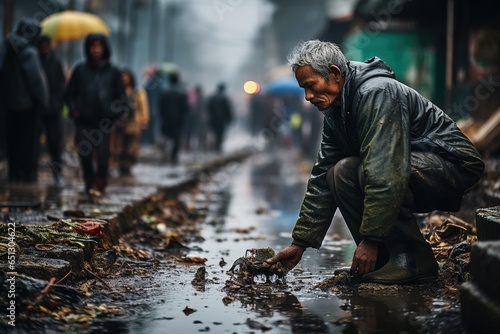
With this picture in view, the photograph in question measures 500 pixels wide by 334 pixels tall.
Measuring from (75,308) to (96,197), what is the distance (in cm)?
480

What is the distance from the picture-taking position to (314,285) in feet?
17.8

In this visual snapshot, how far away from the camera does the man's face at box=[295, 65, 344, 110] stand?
510cm

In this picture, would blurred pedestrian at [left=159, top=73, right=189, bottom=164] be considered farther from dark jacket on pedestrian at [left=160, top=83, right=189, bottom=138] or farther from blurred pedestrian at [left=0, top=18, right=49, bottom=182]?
blurred pedestrian at [left=0, top=18, right=49, bottom=182]

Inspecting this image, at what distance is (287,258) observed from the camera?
18.0 ft

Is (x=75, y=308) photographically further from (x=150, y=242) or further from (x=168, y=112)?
(x=168, y=112)

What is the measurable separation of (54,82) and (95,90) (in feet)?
7.76

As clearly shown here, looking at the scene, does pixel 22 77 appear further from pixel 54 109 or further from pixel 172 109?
pixel 172 109

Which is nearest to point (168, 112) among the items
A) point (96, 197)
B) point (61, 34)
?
point (61, 34)

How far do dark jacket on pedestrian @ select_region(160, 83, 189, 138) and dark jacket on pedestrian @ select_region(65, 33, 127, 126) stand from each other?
400 inches

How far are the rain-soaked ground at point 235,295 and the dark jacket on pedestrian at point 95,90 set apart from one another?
270 centimetres

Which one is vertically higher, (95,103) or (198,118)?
(198,118)

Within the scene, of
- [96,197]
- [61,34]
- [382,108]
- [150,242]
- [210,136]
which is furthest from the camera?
[210,136]

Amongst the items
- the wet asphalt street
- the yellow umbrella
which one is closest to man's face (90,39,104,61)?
the wet asphalt street

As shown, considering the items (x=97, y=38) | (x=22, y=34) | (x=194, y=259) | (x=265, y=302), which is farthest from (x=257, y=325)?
(x=22, y=34)
